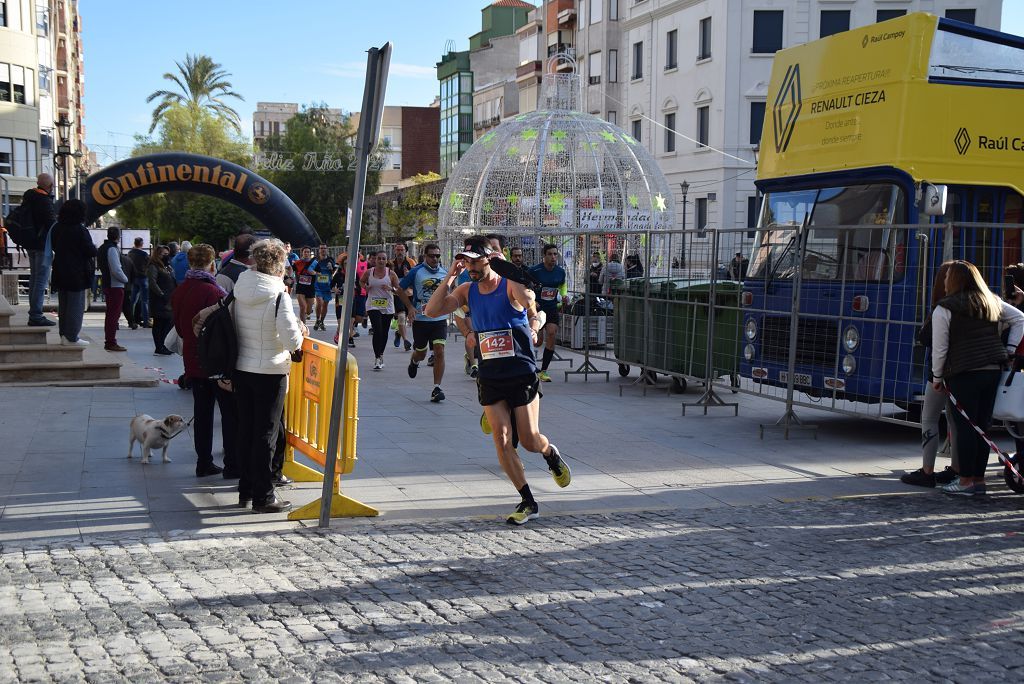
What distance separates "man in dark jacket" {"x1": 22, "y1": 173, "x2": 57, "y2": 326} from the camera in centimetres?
1434

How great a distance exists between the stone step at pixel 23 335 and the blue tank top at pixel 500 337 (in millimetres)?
8317

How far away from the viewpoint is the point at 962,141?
10781mm

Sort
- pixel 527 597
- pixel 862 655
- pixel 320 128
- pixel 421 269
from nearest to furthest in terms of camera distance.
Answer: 1. pixel 862 655
2. pixel 527 597
3. pixel 421 269
4. pixel 320 128

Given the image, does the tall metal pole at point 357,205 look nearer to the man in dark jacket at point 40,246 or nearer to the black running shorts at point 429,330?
the black running shorts at point 429,330

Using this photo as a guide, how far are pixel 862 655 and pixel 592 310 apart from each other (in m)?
12.4

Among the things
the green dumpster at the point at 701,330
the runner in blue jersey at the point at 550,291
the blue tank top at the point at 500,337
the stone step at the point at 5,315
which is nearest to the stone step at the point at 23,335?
the stone step at the point at 5,315

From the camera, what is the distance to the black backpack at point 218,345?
7160 millimetres

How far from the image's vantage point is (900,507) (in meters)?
7.91

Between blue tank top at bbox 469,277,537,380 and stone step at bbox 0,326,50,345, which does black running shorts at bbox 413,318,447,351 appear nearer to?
stone step at bbox 0,326,50,345

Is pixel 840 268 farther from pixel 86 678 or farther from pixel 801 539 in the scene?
pixel 86 678

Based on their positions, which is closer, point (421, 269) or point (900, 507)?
point (900, 507)

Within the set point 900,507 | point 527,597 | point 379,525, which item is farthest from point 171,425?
point 900,507

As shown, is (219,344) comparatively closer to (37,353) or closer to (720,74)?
(37,353)

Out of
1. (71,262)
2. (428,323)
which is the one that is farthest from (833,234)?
(71,262)
